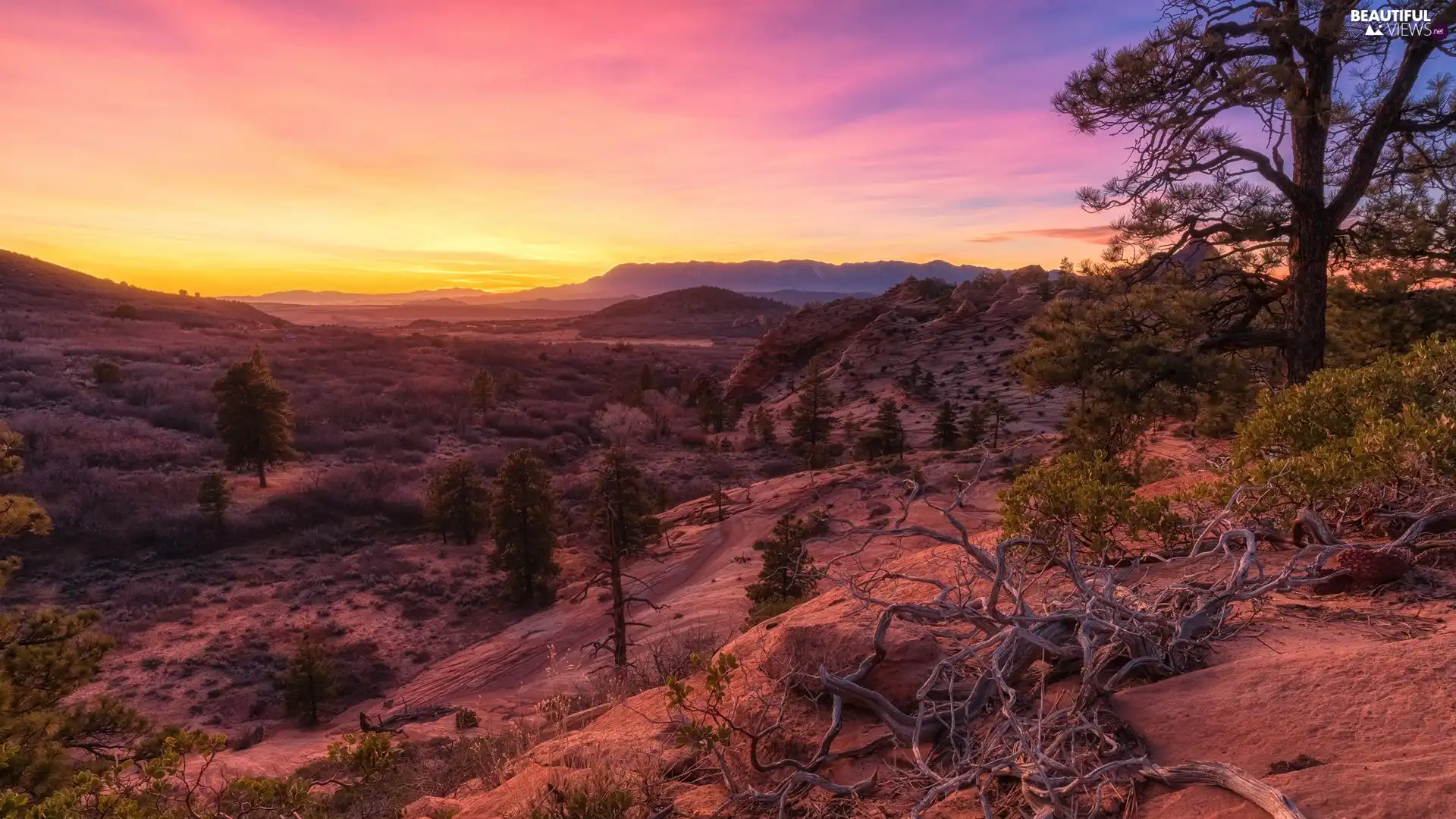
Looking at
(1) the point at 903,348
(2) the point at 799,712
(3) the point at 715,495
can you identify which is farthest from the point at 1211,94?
(1) the point at 903,348

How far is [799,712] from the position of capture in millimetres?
3908

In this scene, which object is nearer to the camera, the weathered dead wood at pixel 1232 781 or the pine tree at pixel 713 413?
the weathered dead wood at pixel 1232 781

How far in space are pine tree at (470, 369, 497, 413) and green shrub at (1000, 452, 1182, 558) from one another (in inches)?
1321

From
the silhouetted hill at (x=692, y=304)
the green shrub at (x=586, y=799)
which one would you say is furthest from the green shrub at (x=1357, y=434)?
the silhouetted hill at (x=692, y=304)

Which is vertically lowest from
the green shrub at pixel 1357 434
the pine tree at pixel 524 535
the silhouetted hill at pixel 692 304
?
the pine tree at pixel 524 535

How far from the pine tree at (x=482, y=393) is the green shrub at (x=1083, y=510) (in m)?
33.6

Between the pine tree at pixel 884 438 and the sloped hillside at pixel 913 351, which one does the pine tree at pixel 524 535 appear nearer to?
the pine tree at pixel 884 438

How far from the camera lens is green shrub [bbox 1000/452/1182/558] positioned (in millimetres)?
5066

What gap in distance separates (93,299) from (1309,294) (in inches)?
3592

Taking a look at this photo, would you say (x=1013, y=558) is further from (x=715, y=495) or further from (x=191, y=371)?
(x=191, y=371)

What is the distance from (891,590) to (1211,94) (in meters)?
7.88

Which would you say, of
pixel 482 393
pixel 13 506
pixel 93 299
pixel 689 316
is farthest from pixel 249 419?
pixel 689 316

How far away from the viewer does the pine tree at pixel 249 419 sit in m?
23.5

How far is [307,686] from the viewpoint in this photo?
13.3m
